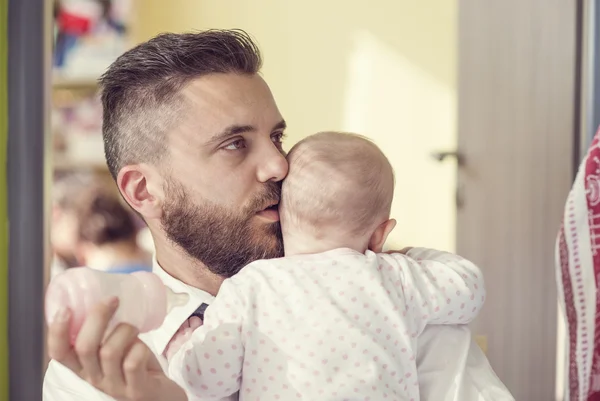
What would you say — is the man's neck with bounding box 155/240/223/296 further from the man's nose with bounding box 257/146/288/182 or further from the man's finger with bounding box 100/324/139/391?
the man's finger with bounding box 100/324/139/391

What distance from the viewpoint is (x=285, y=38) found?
3188mm

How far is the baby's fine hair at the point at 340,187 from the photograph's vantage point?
0.92 meters

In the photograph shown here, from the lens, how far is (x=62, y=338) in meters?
0.69

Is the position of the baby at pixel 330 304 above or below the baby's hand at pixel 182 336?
above

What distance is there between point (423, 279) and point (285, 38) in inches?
94.9

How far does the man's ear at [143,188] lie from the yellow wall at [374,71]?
2.02 metres

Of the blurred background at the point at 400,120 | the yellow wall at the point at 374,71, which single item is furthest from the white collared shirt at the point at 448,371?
A: the yellow wall at the point at 374,71

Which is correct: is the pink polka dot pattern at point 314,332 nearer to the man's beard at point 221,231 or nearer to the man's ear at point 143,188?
the man's beard at point 221,231

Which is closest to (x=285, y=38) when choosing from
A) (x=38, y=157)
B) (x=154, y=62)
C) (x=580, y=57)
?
(x=580, y=57)

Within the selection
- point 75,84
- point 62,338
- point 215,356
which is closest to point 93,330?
point 62,338

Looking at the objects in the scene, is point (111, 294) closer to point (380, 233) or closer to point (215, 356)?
point (215, 356)

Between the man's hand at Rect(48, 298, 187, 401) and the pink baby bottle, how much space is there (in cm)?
2

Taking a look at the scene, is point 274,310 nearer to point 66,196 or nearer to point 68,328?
point 68,328

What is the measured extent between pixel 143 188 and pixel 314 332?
17.1 inches
